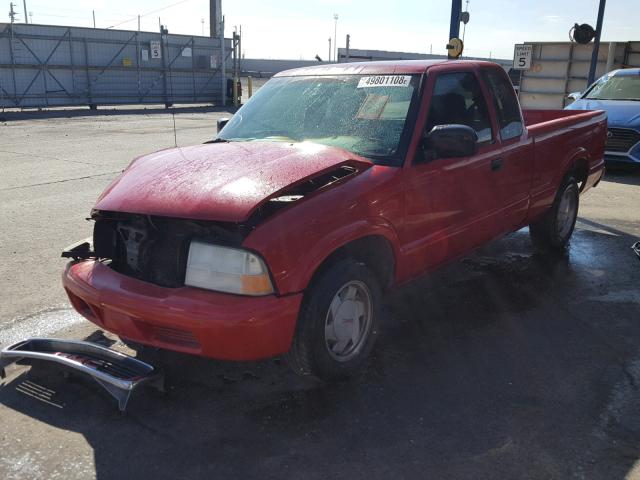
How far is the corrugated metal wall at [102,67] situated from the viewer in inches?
877

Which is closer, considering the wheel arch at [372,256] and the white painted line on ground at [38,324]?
the wheel arch at [372,256]

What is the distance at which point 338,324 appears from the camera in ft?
10.9

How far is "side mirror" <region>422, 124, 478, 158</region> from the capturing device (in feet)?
11.7

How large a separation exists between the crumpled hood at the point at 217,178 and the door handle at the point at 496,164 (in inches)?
52.3

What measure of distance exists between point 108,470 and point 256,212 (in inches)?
54.1

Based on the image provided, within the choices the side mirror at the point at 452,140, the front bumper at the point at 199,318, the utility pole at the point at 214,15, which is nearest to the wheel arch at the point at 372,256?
the front bumper at the point at 199,318

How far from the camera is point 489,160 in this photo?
4410 millimetres

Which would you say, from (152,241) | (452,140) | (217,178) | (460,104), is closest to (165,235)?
(152,241)

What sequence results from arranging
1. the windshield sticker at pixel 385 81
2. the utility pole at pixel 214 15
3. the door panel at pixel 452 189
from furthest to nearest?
the utility pole at pixel 214 15 < the windshield sticker at pixel 385 81 < the door panel at pixel 452 189

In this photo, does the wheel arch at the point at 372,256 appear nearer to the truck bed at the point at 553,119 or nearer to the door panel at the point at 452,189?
the door panel at the point at 452,189

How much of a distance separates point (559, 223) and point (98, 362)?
15.2 feet

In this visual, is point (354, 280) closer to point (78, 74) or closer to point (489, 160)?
point (489, 160)

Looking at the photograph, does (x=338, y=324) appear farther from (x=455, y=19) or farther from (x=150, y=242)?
(x=455, y=19)

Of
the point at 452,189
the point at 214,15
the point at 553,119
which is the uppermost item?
the point at 214,15
